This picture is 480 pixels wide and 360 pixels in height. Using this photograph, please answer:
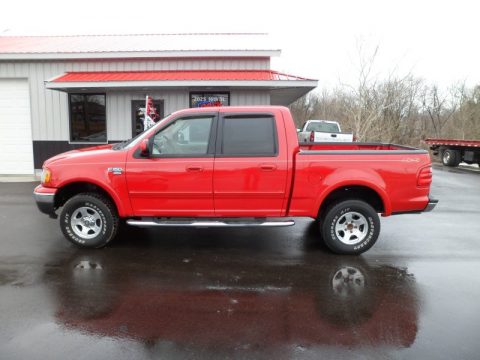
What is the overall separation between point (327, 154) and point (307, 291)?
6.27ft

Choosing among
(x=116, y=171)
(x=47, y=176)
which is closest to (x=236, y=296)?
(x=116, y=171)

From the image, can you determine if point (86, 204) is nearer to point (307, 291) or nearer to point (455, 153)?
point (307, 291)

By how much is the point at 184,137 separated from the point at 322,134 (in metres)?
12.7

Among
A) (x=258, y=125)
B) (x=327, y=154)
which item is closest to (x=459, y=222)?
(x=327, y=154)

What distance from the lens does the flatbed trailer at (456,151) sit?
56.9 ft

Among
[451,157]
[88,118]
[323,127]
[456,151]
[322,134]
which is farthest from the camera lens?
[323,127]

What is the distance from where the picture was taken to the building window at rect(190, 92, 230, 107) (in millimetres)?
12736

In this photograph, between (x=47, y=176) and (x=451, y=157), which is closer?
(x=47, y=176)

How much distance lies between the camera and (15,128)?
13.5 m

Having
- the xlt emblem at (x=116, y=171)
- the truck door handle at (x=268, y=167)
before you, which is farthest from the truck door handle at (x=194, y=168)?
the xlt emblem at (x=116, y=171)

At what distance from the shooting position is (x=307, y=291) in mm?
4301

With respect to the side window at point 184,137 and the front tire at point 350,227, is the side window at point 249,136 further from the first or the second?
the front tire at point 350,227

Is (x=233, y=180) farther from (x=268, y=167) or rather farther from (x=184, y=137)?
(x=184, y=137)

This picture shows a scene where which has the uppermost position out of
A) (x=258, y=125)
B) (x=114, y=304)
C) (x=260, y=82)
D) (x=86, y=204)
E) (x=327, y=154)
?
(x=260, y=82)
